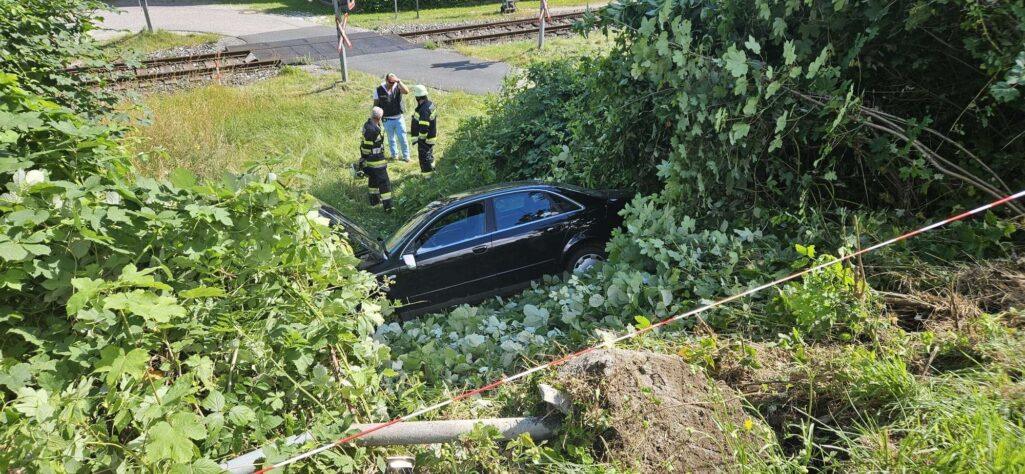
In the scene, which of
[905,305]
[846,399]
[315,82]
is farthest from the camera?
[315,82]

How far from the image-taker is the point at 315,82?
1708 centimetres

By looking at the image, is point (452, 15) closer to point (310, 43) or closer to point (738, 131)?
point (310, 43)

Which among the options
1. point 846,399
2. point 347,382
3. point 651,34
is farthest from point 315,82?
point 846,399

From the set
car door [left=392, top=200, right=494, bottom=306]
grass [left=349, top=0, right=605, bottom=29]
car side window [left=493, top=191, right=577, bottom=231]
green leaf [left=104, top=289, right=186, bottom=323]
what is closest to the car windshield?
car door [left=392, top=200, right=494, bottom=306]

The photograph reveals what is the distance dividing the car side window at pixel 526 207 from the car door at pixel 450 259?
18cm

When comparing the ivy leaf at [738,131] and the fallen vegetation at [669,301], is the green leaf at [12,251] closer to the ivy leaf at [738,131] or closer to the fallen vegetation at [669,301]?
the fallen vegetation at [669,301]

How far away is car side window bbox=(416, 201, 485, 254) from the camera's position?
7.22 metres

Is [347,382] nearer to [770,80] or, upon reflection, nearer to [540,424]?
[540,424]

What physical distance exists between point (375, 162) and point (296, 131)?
170 inches

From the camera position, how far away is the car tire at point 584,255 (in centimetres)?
745

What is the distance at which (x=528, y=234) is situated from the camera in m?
7.32

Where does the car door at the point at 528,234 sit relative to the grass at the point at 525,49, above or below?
below

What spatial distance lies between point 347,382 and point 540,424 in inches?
41.2

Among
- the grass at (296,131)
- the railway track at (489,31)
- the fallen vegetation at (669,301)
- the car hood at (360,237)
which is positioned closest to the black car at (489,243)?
the car hood at (360,237)
